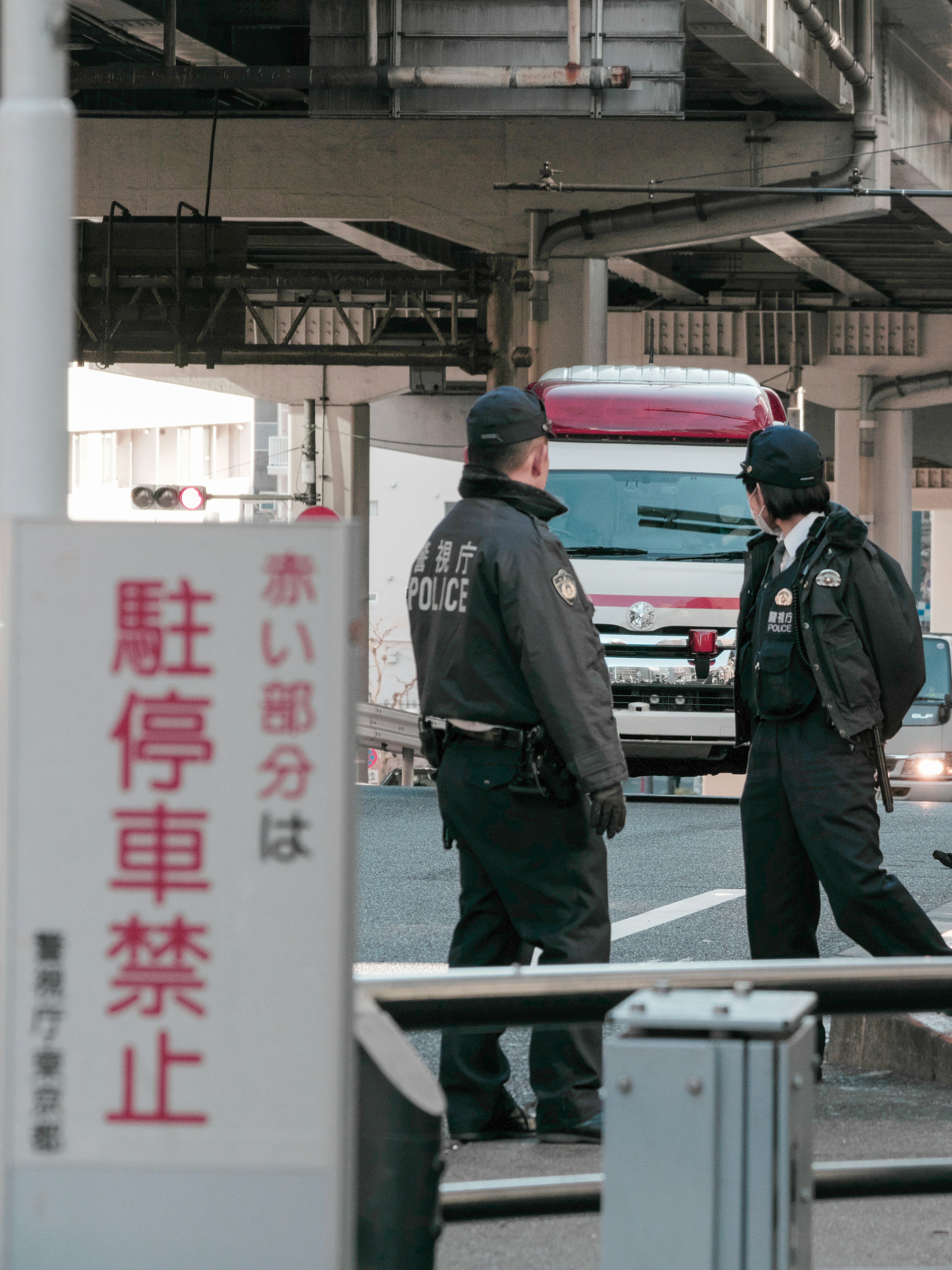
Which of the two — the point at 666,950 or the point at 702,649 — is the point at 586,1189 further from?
the point at 702,649

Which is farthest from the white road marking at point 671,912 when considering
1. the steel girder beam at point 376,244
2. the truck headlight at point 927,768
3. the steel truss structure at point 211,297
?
the steel girder beam at point 376,244

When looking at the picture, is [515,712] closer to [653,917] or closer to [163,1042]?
[163,1042]

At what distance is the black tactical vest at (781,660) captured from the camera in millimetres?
5238

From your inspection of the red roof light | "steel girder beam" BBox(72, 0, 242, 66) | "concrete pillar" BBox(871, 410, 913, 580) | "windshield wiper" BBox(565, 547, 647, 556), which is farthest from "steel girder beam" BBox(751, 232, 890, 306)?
"windshield wiper" BBox(565, 547, 647, 556)

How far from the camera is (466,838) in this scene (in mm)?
4668

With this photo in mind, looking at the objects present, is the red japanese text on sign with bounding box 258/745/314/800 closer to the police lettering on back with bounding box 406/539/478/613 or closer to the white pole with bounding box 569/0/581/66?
the police lettering on back with bounding box 406/539/478/613

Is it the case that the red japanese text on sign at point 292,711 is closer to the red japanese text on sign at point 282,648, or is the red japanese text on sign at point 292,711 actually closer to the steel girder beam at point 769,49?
the red japanese text on sign at point 282,648

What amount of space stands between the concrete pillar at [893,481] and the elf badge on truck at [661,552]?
74.3 ft

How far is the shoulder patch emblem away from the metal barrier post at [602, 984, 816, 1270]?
2065 millimetres

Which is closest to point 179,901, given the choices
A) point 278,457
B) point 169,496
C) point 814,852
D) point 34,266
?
point 34,266

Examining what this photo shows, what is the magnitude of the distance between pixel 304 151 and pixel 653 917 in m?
14.1

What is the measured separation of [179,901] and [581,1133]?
99.1 inches

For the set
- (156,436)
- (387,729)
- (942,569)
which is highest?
(156,436)

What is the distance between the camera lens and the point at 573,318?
21.5 m
